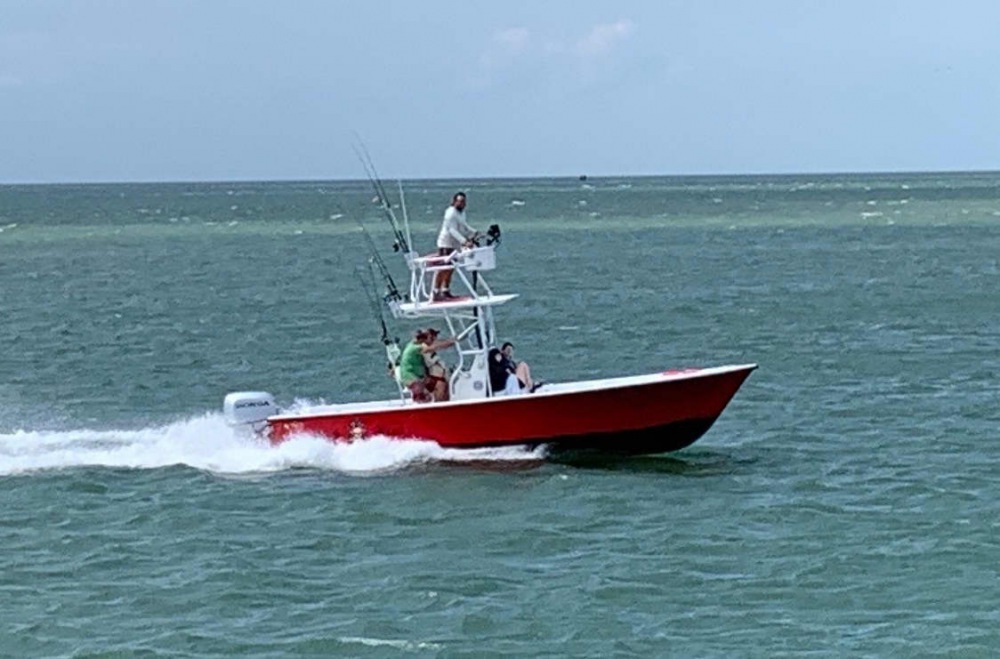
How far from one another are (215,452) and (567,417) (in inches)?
186

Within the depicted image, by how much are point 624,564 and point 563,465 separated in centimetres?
495

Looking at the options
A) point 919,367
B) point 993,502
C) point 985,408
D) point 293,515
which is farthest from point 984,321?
point 293,515

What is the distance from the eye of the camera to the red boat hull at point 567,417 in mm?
23391

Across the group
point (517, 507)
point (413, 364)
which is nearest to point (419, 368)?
point (413, 364)

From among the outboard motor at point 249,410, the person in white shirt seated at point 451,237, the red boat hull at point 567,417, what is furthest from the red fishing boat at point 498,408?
the outboard motor at point 249,410

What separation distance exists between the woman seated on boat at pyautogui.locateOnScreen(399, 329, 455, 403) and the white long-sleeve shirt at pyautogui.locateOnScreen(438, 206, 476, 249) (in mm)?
1130

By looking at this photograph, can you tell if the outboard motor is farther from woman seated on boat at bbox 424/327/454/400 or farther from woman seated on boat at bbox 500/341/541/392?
woman seated on boat at bbox 500/341/541/392

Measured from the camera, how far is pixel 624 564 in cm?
1892

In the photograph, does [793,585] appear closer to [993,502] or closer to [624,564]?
[624,564]

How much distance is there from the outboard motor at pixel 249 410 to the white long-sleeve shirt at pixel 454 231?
3.00 metres

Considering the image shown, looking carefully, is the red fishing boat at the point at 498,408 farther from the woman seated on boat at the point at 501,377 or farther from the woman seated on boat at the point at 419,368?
the woman seated on boat at the point at 419,368

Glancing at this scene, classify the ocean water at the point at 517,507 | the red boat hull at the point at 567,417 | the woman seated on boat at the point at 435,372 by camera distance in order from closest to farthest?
the ocean water at the point at 517,507, the red boat hull at the point at 567,417, the woman seated on boat at the point at 435,372

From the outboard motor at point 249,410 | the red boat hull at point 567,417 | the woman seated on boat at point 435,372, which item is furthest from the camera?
the outboard motor at point 249,410

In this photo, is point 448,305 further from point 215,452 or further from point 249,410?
point 215,452
